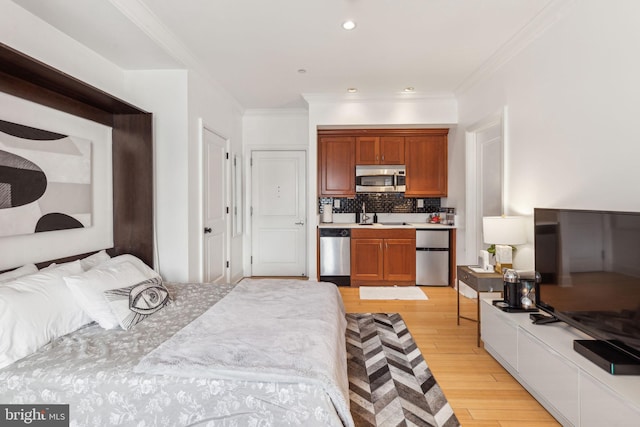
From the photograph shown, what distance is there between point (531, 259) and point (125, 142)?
371cm

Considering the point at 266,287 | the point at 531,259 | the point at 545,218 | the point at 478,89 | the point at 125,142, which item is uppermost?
the point at 478,89

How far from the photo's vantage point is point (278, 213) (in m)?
5.46

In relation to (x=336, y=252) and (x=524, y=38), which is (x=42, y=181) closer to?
(x=336, y=252)

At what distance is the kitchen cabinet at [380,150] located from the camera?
16.5 ft

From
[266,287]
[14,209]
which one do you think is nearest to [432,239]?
[266,287]

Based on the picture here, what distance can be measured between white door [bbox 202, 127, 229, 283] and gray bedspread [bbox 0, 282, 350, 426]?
231 cm

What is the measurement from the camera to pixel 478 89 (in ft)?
12.8

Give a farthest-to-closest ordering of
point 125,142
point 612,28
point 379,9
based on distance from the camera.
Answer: point 125,142 < point 379,9 < point 612,28

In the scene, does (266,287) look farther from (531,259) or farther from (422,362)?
(531,259)

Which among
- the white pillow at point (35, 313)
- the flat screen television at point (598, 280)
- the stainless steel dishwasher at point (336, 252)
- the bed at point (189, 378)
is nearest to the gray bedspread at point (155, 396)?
the bed at point (189, 378)

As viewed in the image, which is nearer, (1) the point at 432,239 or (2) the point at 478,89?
(2) the point at 478,89

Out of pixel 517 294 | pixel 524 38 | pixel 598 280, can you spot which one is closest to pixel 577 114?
pixel 524 38

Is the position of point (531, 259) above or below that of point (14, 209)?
below

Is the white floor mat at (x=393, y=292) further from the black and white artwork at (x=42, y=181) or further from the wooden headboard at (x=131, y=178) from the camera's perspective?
the black and white artwork at (x=42, y=181)
